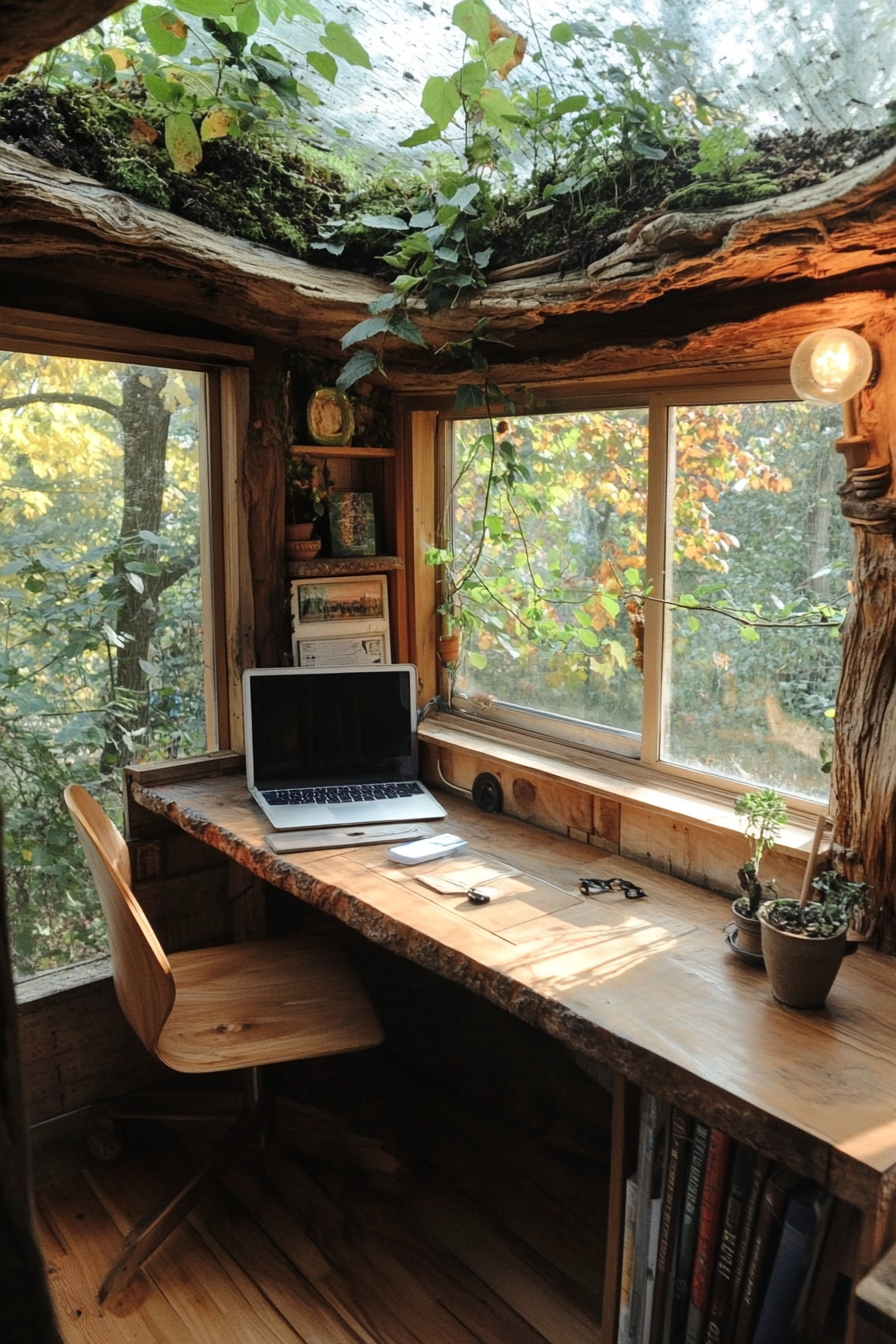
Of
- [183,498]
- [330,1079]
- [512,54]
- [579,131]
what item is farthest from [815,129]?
[330,1079]

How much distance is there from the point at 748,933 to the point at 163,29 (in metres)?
1.98

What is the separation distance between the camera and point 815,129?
1.69 metres

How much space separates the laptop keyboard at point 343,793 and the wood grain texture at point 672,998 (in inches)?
7.2

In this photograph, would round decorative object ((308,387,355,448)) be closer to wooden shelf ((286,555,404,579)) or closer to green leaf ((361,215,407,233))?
wooden shelf ((286,555,404,579))

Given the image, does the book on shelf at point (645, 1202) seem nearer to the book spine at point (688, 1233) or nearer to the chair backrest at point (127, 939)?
the book spine at point (688, 1233)

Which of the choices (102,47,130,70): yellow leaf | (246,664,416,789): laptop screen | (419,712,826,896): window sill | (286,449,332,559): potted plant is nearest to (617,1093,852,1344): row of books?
(419,712,826,896): window sill

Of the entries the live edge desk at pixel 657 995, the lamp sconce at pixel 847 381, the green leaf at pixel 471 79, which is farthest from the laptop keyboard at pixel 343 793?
the green leaf at pixel 471 79

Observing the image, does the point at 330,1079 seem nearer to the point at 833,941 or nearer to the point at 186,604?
the point at 186,604

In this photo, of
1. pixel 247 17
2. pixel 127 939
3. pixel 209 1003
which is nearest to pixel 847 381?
pixel 247 17

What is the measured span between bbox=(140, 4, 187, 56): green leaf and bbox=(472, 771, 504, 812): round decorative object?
1729 millimetres

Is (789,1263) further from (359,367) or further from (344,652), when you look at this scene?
(359,367)

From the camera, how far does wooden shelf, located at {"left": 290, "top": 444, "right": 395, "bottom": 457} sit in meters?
2.73

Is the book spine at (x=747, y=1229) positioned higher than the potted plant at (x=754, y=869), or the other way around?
the potted plant at (x=754, y=869)

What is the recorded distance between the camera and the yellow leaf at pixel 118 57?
2020 millimetres
